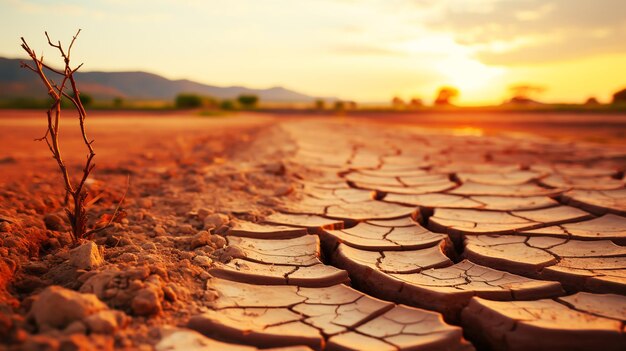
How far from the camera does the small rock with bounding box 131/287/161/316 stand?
→ 1332 mm

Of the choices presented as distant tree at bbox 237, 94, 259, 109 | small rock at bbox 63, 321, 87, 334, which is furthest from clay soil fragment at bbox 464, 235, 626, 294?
distant tree at bbox 237, 94, 259, 109

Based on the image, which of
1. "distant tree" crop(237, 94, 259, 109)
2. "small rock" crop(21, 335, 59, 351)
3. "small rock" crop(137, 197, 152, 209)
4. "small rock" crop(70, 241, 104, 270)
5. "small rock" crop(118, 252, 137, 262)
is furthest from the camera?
"distant tree" crop(237, 94, 259, 109)

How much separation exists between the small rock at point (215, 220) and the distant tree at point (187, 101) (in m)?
21.4

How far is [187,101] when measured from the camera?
A: 22984 mm

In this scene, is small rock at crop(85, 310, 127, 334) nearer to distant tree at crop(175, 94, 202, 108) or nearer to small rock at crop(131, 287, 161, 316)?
small rock at crop(131, 287, 161, 316)

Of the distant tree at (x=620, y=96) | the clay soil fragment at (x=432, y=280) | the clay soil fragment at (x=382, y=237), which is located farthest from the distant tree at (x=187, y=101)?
the distant tree at (x=620, y=96)

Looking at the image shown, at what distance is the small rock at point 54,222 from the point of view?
208 cm

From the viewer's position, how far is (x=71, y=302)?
120 cm

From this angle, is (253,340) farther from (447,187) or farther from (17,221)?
(447,187)

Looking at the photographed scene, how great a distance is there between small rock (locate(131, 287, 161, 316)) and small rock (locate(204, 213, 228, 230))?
2.94 feet

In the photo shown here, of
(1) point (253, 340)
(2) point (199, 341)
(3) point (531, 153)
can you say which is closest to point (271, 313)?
(1) point (253, 340)

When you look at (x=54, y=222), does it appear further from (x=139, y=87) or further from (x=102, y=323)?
(x=139, y=87)

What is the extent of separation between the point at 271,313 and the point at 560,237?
1.61 meters

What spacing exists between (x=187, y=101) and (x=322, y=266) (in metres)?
22.5
